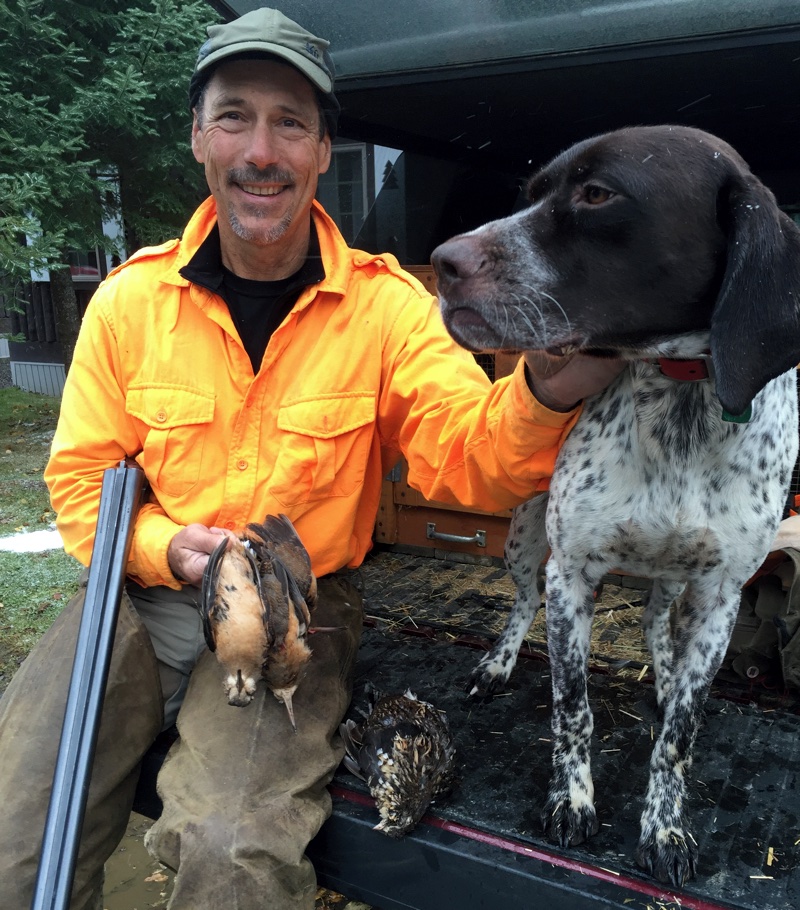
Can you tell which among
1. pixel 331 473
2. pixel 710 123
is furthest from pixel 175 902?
pixel 710 123

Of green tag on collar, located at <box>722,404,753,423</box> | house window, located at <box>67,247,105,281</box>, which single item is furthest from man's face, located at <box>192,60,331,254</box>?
house window, located at <box>67,247,105,281</box>

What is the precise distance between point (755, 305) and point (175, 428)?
63.4 inches

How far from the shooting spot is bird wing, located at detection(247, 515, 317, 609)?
7.13 ft

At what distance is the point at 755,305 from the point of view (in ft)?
5.32

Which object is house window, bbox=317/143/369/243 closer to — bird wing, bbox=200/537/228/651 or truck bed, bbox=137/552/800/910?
truck bed, bbox=137/552/800/910

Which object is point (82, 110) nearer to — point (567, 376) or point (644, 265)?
point (567, 376)

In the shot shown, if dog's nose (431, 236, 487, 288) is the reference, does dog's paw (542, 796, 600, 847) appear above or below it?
below

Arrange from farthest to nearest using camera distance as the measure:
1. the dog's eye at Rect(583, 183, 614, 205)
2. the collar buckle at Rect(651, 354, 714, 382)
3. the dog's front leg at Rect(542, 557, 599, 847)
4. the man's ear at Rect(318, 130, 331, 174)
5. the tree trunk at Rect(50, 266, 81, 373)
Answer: the tree trunk at Rect(50, 266, 81, 373)
the man's ear at Rect(318, 130, 331, 174)
the dog's front leg at Rect(542, 557, 599, 847)
the collar buckle at Rect(651, 354, 714, 382)
the dog's eye at Rect(583, 183, 614, 205)

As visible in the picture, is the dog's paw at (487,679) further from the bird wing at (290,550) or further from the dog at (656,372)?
the bird wing at (290,550)

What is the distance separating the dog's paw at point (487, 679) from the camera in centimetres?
301

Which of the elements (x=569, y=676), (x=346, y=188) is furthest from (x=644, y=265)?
(x=346, y=188)

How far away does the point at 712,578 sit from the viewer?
2.12 metres

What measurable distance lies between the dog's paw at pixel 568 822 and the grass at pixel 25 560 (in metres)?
2.64

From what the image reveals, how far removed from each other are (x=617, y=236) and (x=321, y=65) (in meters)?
1.30
